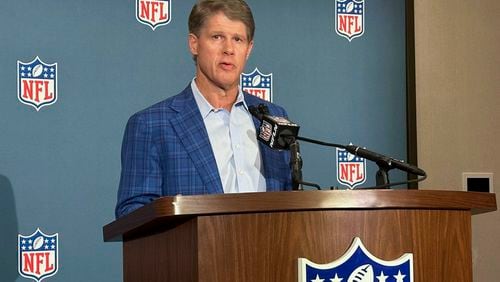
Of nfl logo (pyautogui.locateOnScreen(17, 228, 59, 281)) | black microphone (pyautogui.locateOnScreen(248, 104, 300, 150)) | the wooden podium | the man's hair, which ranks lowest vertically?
nfl logo (pyautogui.locateOnScreen(17, 228, 59, 281))

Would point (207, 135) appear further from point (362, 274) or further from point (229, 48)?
point (362, 274)

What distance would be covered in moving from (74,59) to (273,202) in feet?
5.57

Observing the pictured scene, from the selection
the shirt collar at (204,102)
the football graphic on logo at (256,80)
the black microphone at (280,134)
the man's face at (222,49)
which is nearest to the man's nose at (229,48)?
the man's face at (222,49)

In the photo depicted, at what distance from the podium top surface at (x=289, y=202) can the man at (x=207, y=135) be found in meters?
0.48

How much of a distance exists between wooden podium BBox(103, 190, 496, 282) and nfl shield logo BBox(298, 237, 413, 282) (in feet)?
0.06

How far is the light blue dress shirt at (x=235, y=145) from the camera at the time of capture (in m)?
2.38

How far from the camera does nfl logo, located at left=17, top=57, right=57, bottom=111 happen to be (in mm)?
3033

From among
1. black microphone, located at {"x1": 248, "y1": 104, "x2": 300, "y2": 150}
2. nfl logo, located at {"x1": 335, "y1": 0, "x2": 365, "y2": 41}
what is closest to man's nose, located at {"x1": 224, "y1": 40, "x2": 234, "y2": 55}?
black microphone, located at {"x1": 248, "y1": 104, "x2": 300, "y2": 150}

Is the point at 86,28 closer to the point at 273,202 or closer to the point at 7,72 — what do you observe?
the point at 7,72

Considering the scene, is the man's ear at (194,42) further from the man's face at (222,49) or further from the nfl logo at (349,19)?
the nfl logo at (349,19)

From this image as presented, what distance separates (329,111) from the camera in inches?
138

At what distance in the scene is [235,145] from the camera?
244 cm

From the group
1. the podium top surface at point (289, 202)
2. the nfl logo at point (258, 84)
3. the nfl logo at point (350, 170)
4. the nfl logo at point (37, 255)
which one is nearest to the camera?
the podium top surface at point (289, 202)

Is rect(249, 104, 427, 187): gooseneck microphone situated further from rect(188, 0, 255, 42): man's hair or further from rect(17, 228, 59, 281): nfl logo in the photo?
rect(17, 228, 59, 281): nfl logo
